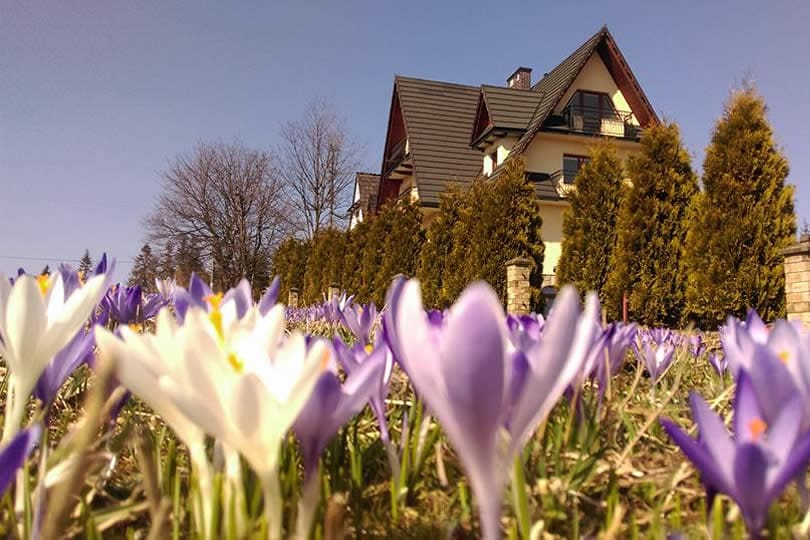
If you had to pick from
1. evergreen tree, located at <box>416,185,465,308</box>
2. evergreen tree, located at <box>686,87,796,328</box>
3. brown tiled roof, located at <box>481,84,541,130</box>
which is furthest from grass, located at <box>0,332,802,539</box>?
brown tiled roof, located at <box>481,84,541,130</box>

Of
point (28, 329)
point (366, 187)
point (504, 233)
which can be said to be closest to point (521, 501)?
point (28, 329)

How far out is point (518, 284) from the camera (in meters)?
11.8

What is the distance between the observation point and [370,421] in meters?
1.17

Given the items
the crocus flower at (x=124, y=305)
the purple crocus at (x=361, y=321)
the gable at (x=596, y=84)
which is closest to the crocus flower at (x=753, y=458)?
the purple crocus at (x=361, y=321)

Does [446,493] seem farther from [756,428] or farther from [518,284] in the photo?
[518,284]

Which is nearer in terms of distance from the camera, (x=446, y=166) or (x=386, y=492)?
(x=386, y=492)

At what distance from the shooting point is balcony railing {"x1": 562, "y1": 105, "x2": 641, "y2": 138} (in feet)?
68.2

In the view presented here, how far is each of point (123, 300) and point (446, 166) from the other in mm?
21929

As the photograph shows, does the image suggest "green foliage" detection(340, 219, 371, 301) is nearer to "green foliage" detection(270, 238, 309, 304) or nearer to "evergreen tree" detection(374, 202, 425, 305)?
"evergreen tree" detection(374, 202, 425, 305)

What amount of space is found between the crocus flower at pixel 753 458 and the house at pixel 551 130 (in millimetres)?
19144

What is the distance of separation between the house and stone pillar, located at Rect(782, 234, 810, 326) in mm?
11185

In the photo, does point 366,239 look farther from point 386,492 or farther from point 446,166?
point 386,492

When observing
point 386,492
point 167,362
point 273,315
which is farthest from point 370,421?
point 167,362

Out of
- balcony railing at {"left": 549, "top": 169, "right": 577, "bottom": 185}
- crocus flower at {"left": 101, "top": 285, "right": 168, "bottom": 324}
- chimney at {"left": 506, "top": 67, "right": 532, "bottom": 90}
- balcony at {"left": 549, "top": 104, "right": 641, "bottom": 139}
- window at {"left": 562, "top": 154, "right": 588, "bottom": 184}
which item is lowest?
crocus flower at {"left": 101, "top": 285, "right": 168, "bottom": 324}
